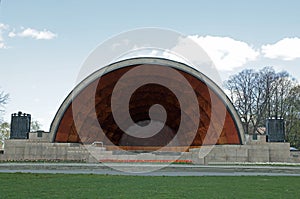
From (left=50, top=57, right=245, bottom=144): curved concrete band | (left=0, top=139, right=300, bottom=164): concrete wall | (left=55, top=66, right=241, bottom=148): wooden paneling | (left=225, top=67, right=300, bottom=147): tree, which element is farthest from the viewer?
(left=225, top=67, right=300, bottom=147): tree

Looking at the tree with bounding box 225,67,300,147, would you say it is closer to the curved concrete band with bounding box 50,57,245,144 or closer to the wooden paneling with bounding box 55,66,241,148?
the wooden paneling with bounding box 55,66,241,148

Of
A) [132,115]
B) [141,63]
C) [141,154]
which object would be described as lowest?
[141,154]

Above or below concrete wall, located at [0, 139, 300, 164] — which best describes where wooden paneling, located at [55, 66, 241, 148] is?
above

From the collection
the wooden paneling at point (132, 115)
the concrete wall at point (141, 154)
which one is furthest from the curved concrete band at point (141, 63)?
the concrete wall at point (141, 154)

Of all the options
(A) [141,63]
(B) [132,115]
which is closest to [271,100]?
(B) [132,115]

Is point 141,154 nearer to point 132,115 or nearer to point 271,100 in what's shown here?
point 132,115

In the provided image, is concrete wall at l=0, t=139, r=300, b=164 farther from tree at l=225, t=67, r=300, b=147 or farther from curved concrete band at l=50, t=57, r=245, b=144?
tree at l=225, t=67, r=300, b=147

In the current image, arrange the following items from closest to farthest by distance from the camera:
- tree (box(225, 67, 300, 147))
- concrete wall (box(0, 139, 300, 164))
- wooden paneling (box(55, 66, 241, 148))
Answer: concrete wall (box(0, 139, 300, 164)) < wooden paneling (box(55, 66, 241, 148)) < tree (box(225, 67, 300, 147))

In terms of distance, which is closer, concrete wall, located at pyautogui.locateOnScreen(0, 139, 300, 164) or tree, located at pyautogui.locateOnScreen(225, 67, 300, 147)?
concrete wall, located at pyautogui.locateOnScreen(0, 139, 300, 164)

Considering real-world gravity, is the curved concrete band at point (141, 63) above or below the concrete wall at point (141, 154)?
above

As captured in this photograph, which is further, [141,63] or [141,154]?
[141,63]

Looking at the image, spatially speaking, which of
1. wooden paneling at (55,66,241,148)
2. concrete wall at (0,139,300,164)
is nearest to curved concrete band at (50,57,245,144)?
wooden paneling at (55,66,241,148)

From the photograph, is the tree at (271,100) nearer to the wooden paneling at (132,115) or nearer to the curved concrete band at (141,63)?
the wooden paneling at (132,115)

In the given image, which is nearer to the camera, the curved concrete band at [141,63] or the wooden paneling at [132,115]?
the curved concrete band at [141,63]
